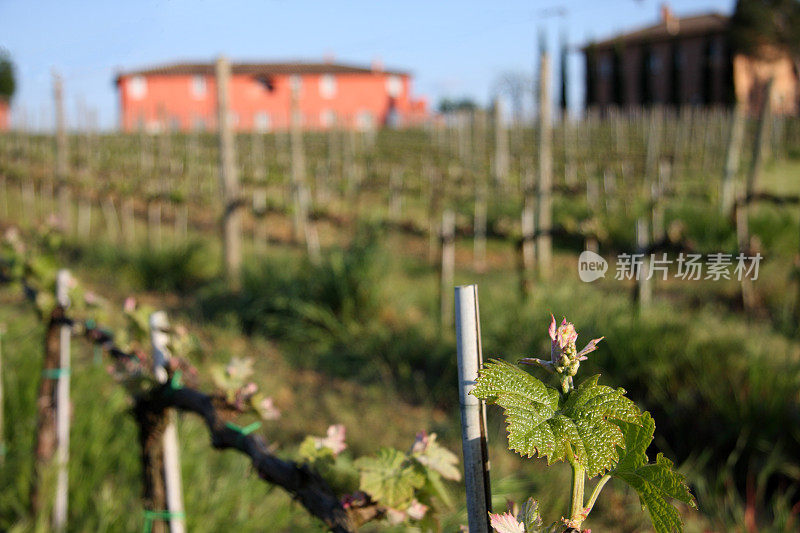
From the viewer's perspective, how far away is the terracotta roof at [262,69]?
122ft

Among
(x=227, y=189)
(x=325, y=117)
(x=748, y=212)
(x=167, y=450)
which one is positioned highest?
(x=325, y=117)

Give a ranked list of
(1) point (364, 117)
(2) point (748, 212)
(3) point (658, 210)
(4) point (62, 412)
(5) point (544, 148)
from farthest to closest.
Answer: (1) point (364, 117) < (3) point (658, 210) < (2) point (748, 212) < (5) point (544, 148) < (4) point (62, 412)

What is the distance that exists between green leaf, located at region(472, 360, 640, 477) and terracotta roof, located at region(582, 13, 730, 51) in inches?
1384

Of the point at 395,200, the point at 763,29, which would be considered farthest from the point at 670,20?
the point at 395,200

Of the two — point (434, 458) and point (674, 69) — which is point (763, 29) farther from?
point (434, 458)

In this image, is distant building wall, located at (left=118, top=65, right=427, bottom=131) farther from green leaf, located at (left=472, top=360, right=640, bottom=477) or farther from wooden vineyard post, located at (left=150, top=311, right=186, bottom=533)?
green leaf, located at (left=472, top=360, right=640, bottom=477)

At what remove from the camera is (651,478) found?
0.58m

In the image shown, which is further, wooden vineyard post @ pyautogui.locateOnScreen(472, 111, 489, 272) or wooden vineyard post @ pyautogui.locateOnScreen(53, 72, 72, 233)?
wooden vineyard post @ pyautogui.locateOnScreen(53, 72, 72, 233)

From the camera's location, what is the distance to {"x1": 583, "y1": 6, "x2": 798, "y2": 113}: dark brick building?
96.9 feet

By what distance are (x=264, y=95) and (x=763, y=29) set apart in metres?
27.6

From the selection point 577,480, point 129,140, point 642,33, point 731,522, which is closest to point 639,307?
point 731,522

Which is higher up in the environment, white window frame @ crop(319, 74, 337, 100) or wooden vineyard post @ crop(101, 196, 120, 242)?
white window frame @ crop(319, 74, 337, 100)

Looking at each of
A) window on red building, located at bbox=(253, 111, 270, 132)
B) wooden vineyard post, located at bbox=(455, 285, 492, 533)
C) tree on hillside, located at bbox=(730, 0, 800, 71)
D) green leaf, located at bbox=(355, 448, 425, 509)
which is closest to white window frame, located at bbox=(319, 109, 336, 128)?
window on red building, located at bbox=(253, 111, 270, 132)

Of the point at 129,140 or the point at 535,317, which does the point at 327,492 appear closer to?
the point at 535,317
